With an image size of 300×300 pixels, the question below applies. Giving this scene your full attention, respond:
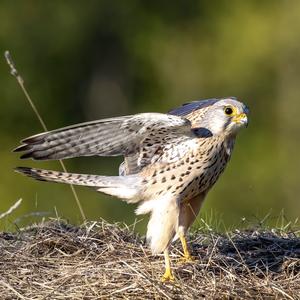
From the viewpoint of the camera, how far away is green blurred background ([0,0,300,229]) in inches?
896

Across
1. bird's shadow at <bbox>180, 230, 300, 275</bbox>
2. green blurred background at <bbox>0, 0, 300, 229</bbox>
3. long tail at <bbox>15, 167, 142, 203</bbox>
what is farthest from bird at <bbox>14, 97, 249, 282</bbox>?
green blurred background at <bbox>0, 0, 300, 229</bbox>

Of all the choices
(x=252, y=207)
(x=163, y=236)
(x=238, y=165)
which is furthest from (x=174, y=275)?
(x=238, y=165)

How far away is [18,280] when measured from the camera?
6.83 metres

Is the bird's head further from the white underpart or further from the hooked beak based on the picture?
the white underpart

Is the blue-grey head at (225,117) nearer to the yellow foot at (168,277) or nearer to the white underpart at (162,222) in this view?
the white underpart at (162,222)

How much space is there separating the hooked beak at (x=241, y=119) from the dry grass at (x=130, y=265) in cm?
69

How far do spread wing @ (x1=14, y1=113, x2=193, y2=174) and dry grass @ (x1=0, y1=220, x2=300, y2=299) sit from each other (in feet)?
1.85

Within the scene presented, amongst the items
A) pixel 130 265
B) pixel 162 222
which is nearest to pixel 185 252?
pixel 162 222

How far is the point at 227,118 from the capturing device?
7551 mm

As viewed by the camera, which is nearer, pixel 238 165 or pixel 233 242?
pixel 233 242

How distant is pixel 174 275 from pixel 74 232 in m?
0.95

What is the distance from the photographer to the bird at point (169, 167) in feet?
24.0

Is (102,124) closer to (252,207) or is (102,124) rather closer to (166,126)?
(166,126)

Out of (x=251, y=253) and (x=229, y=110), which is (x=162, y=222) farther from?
(x=229, y=110)
